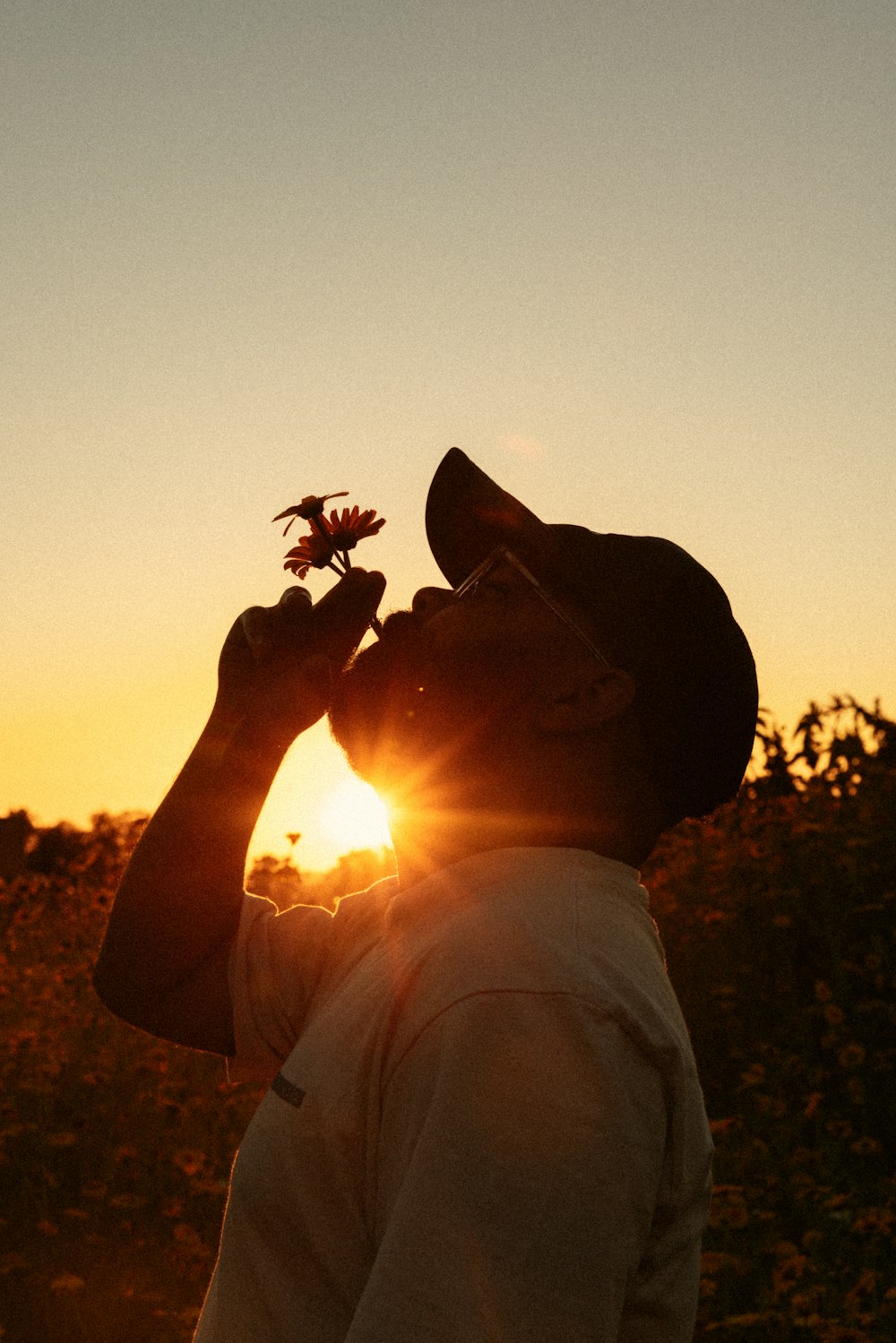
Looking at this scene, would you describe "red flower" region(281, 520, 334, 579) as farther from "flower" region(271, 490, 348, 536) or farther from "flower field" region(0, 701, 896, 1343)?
"flower field" region(0, 701, 896, 1343)

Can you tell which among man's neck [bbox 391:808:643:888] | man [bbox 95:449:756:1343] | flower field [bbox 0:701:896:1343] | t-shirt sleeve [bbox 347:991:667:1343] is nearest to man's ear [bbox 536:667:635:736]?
man [bbox 95:449:756:1343]

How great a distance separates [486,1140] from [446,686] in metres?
0.74

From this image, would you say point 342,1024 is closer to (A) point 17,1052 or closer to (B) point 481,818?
(B) point 481,818

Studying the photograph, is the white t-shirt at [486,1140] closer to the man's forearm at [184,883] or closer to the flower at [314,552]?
the man's forearm at [184,883]

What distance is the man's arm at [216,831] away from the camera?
1784 mm

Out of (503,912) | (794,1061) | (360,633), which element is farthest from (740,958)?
(503,912)

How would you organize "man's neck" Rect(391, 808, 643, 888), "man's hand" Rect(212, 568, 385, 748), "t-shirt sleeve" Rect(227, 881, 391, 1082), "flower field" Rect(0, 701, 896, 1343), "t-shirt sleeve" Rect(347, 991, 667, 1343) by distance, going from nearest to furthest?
"t-shirt sleeve" Rect(347, 991, 667, 1343) → "man's neck" Rect(391, 808, 643, 888) → "t-shirt sleeve" Rect(227, 881, 391, 1082) → "man's hand" Rect(212, 568, 385, 748) → "flower field" Rect(0, 701, 896, 1343)

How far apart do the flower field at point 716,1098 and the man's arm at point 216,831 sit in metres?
2.11

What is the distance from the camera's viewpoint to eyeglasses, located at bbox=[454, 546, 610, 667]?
1.76 metres

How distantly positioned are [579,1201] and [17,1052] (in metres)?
4.71

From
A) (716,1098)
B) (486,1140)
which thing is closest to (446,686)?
(486,1140)

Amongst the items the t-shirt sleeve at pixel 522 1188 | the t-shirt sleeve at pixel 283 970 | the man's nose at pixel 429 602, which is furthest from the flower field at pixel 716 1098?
the t-shirt sleeve at pixel 522 1188

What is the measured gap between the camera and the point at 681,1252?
139cm

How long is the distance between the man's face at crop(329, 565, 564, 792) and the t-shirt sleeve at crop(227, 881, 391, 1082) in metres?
0.19
